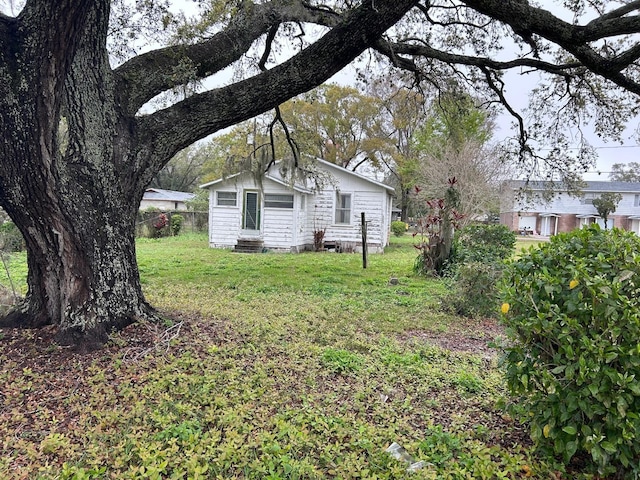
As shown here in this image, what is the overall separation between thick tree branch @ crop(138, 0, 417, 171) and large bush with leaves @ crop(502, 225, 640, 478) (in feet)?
8.33

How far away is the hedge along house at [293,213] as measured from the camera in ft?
45.0

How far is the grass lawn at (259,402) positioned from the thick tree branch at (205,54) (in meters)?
2.29

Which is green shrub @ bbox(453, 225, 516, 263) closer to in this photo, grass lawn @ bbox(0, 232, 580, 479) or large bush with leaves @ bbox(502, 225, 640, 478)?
grass lawn @ bbox(0, 232, 580, 479)

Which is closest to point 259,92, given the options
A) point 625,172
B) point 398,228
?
point 398,228

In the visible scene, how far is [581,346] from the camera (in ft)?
6.11

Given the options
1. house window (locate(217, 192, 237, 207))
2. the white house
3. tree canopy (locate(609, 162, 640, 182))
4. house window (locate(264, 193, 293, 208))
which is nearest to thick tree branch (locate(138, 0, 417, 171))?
house window (locate(264, 193, 293, 208))

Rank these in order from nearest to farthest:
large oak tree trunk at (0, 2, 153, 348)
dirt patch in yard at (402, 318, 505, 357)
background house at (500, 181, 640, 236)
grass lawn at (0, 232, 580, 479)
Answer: grass lawn at (0, 232, 580, 479)
large oak tree trunk at (0, 2, 153, 348)
dirt patch in yard at (402, 318, 505, 357)
background house at (500, 181, 640, 236)

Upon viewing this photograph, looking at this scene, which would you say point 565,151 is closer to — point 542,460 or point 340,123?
point 542,460

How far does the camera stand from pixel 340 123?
25.3 m

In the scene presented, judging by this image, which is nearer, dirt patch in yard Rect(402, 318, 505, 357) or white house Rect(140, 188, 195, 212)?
dirt patch in yard Rect(402, 318, 505, 357)

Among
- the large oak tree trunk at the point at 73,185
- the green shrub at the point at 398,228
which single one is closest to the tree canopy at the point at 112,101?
the large oak tree trunk at the point at 73,185

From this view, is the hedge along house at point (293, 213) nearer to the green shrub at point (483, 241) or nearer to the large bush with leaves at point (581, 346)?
the green shrub at point (483, 241)

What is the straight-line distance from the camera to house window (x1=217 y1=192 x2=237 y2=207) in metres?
13.9

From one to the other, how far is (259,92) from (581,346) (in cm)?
326
